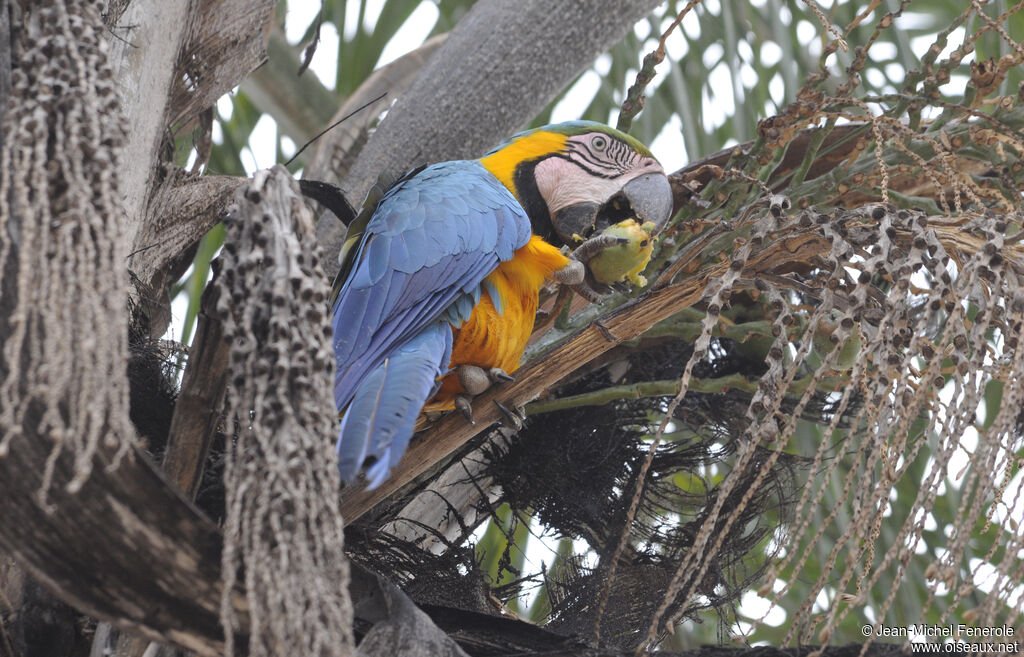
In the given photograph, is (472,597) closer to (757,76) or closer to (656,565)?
(656,565)

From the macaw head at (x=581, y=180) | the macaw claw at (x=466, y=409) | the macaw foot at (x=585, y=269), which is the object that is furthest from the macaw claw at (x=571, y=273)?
the macaw claw at (x=466, y=409)

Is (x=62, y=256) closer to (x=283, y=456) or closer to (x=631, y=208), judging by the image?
(x=283, y=456)

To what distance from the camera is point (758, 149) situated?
6.14ft

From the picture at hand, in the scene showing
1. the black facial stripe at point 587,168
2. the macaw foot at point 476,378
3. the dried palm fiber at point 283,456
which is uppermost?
the black facial stripe at point 587,168

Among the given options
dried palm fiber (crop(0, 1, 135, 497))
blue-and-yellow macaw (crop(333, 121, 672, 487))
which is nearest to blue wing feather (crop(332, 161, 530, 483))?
blue-and-yellow macaw (crop(333, 121, 672, 487))

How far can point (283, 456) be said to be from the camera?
0.97 metres

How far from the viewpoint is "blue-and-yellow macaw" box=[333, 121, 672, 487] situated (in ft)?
5.62

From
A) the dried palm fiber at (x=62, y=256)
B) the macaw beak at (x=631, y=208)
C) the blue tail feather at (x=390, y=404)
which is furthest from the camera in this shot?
the macaw beak at (x=631, y=208)

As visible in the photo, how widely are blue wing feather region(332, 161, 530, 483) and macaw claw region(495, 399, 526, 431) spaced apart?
116 mm

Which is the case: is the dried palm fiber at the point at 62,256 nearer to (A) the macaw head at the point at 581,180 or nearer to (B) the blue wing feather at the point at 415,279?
(B) the blue wing feather at the point at 415,279

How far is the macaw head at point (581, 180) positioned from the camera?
217cm

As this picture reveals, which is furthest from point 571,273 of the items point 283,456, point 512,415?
point 283,456

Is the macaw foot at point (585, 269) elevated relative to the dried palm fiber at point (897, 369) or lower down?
elevated

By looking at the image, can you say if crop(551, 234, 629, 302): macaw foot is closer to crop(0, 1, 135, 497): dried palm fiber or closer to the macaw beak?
the macaw beak
